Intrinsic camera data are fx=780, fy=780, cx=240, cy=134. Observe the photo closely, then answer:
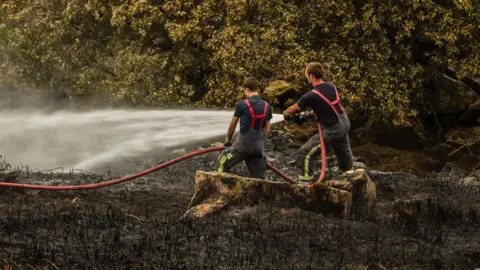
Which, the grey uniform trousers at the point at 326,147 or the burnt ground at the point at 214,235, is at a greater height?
the grey uniform trousers at the point at 326,147

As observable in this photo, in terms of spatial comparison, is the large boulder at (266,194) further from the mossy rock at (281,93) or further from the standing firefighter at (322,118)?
the mossy rock at (281,93)

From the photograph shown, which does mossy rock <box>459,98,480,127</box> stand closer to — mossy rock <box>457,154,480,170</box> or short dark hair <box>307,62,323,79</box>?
mossy rock <box>457,154,480,170</box>

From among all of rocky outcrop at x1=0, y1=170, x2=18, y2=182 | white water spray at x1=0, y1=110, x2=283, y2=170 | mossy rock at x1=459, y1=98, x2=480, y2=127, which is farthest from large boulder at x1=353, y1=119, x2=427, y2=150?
rocky outcrop at x1=0, y1=170, x2=18, y2=182

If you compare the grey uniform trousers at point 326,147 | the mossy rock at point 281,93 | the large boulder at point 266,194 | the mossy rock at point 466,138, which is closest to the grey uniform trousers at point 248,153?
the large boulder at point 266,194

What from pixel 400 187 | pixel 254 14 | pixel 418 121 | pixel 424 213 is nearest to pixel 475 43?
pixel 418 121

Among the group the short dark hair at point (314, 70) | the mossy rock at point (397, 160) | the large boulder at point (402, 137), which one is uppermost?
the short dark hair at point (314, 70)

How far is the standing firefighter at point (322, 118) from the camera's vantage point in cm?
1097

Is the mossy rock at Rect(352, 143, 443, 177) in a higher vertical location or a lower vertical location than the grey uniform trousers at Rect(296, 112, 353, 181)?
lower

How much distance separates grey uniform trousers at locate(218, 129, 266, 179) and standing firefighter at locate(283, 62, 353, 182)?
56cm

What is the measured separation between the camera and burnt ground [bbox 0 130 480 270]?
26.6 feet

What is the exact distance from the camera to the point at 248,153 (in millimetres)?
11031

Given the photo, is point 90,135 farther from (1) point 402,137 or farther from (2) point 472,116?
(2) point 472,116

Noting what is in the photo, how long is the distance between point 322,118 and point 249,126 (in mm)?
1126

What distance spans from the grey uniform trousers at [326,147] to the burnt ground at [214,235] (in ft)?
3.39
